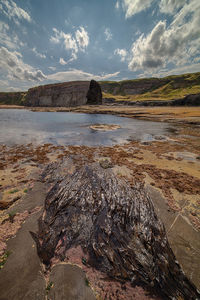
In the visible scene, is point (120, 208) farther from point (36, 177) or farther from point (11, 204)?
point (36, 177)

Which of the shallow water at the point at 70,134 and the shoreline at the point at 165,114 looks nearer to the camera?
the shallow water at the point at 70,134

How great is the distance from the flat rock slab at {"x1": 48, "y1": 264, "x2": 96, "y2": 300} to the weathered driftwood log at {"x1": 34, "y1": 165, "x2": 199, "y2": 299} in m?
0.42

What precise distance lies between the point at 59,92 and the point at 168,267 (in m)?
168

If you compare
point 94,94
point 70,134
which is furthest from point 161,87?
point 70,134

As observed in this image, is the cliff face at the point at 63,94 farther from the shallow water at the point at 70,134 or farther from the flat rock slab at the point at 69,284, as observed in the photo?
the flat rock slab at the point at 69,284

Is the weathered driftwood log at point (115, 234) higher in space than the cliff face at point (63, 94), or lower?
lower

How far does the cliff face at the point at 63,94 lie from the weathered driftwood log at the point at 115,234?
144 metres

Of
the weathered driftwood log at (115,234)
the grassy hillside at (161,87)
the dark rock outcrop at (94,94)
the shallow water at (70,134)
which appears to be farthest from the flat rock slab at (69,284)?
the grassy hillside at (161,87)

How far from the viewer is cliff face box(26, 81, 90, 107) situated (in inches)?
5448

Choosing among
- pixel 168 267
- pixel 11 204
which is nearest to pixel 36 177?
pixel 11 204

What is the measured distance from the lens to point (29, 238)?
4.66 m

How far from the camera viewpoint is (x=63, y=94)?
141 metres

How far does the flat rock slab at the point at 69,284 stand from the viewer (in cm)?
320

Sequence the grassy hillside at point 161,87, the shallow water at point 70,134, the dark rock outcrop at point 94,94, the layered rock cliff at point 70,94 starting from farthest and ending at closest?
the grassy hillside at point 161,87, the layered rock cliff at point 70,94, the dark rock outcrop at point 94,94, the shallow water at point 70,134
